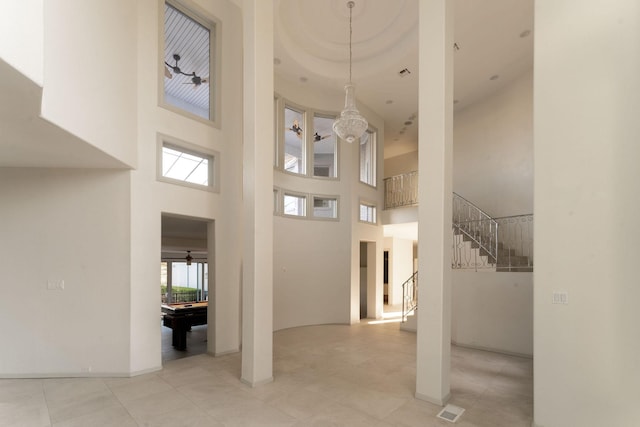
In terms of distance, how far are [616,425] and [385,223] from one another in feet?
25.0

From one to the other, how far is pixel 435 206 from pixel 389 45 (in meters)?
5.12

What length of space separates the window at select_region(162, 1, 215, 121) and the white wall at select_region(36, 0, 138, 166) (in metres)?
0.55

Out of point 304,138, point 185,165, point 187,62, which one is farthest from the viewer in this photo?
point 304,138

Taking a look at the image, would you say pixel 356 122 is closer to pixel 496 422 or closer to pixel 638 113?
pixel 638 113

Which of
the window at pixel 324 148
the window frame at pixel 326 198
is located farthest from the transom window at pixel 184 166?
the window at pixel 324 148

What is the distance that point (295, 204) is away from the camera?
898 cm

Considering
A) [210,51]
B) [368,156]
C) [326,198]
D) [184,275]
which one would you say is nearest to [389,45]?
[368,156]

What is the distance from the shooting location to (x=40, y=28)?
2.49m

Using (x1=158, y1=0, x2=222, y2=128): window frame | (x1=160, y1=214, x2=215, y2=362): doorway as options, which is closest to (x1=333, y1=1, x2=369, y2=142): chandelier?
(x1=158, y1=0, x2=222, y2=128): window frame

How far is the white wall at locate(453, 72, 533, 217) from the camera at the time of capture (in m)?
8.27

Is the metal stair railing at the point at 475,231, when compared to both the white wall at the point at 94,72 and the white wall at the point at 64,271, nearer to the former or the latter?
the white wall at the point at 64,271

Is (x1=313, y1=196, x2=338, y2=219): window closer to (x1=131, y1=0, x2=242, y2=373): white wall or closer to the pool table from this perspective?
(x1=131, y1=0, x2=242, y2=373): white wall

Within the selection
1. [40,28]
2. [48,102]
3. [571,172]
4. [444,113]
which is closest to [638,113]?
[571,172]

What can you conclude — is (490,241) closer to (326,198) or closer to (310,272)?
(326,198)
